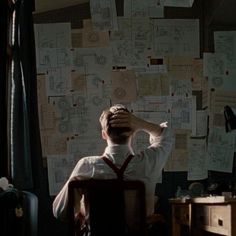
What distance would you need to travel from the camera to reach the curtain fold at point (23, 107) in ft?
12.6

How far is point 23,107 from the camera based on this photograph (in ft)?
12.8

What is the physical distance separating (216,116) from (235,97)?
0.68ft

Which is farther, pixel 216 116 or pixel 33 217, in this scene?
pixel 216 116

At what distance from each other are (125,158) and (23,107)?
4.74 ft

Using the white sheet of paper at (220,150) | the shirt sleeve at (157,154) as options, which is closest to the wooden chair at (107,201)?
the shirt sleeve at (157,154)

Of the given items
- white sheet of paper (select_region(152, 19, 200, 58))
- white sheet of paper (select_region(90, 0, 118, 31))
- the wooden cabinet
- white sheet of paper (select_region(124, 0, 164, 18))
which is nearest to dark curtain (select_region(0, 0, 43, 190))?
white sheet of paper (select_region(90, 0, 118, 31))

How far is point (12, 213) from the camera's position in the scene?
309cm

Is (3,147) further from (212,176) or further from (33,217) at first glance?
(212,176)

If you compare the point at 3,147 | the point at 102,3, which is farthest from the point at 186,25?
the point at 3,147

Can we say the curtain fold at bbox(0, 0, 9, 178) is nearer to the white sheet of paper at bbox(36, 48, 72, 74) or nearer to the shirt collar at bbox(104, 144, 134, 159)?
the white sheet of paper at bbox(36, 48, 72, 74)

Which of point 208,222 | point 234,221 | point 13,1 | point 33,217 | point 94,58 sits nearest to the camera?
point 234,221

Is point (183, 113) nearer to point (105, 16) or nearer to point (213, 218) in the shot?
point (105, 16)

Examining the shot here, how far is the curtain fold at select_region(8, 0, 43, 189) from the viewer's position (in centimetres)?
384

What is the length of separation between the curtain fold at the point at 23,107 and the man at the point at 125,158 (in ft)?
3.89
